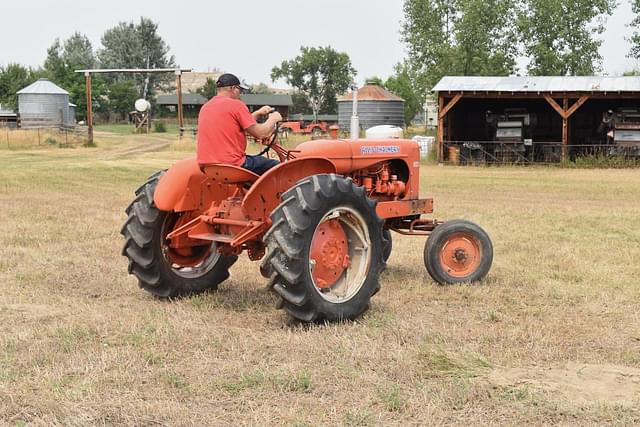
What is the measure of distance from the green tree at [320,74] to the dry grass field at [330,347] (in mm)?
→ 80839

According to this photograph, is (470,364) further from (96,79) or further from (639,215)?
(96,79)

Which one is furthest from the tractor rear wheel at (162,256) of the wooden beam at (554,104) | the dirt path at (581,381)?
the wooden beam at (554,104)

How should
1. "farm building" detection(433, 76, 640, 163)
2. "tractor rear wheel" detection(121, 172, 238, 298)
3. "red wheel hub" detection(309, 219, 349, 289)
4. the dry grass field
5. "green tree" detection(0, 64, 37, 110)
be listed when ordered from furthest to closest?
1. "green tree" detection(0, 64, 37, 110)
2. "farm building" detection(433, 76, 640, 163)
3. "tractor rear wheel" detection(121, 172, 238, 298)
4. "red wheel hub" detection(309, 219, 349, 289)
5. the dry grass field

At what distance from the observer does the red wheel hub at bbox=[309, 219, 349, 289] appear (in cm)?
567

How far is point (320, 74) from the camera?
8956cm

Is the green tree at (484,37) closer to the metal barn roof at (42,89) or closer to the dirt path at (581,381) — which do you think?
the metal barn roof at (42,89)

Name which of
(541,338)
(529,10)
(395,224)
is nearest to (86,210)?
(395,224)

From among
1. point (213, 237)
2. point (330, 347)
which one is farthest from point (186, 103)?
point (330, 347)

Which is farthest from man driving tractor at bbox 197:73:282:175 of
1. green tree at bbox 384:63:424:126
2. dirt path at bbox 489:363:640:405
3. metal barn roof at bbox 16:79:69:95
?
green tree at bbox 384:63:424:126

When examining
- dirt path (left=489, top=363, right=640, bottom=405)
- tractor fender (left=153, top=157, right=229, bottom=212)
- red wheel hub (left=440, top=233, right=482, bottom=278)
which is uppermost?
tractor fender (left=153, top=157, right=229, bottom=212)

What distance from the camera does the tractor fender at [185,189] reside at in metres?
6.05

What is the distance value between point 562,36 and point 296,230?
4216 centimetres

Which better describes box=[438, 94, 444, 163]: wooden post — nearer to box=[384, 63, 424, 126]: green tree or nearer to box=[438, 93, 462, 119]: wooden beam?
box=[438, 93, 462, 119]: wooden beam

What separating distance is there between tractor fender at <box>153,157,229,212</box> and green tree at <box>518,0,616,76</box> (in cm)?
4048
